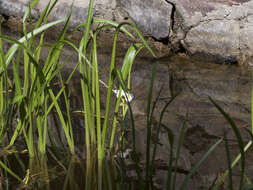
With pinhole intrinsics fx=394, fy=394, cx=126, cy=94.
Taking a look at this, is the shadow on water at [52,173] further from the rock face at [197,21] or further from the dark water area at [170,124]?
the rock face at [197,21]

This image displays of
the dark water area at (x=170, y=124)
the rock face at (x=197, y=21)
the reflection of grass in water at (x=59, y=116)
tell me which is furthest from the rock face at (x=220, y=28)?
the reflection of grass in water at (x=59, y=116)

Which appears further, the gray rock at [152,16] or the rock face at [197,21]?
the gray rock at [152,16]

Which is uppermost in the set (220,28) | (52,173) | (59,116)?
(220,28)

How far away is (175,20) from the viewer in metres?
2.75

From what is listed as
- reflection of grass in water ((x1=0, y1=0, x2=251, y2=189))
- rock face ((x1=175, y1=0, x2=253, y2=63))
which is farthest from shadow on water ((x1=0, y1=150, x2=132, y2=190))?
rock face ((x1=175, y1=0, x2=253, y2=63))

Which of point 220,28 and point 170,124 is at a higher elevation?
point 220,28

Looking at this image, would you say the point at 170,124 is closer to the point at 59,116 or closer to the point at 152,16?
the point at 59,116

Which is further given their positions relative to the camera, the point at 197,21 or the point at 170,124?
the point at 197,21

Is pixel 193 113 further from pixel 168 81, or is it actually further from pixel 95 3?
pixel 95 3

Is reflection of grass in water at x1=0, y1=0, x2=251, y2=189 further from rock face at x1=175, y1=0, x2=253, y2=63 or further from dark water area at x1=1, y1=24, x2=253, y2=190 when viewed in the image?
rock face at x1=175, y1=0, x2=253, y2=63

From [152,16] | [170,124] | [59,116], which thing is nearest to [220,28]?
[152,16]

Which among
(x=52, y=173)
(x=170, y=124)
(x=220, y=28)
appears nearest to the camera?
(x=52, y=173)

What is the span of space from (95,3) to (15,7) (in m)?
0.75

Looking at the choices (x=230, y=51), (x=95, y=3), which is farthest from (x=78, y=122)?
(x=95, y=3)
